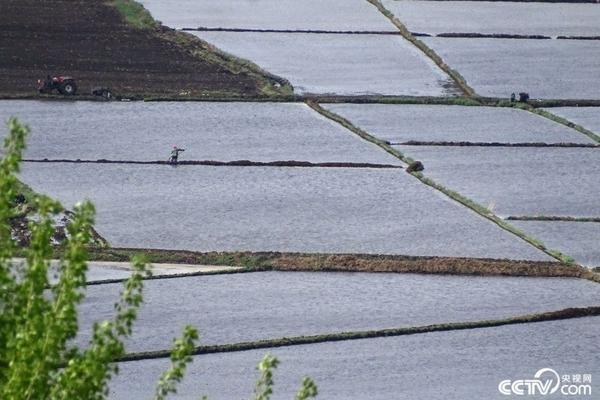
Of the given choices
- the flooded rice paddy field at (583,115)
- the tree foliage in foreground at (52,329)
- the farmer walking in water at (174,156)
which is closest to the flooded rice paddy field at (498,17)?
the flooded rice paddy field at (583,115)

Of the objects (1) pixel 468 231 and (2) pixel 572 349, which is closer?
(2) pixel 572 349

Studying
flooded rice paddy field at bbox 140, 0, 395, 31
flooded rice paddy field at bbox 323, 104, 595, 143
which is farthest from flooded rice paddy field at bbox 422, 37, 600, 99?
flooded rice paddy field at bbox 140, 0, 395, 31

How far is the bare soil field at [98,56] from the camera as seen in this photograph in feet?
85.7

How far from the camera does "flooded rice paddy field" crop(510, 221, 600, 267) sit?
1827 centimetres

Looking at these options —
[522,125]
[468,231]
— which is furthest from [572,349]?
[522,125]

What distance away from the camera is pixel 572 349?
1500 centimetres

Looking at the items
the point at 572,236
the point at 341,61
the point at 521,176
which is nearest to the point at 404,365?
the point at 572,236

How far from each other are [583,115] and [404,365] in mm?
11820

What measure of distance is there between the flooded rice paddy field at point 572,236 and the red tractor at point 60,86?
27.1 ft

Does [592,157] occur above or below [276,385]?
above

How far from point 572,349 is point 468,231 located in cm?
401

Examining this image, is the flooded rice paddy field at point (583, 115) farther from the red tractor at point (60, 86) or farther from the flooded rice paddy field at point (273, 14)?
the red tractor at point (60, 86)

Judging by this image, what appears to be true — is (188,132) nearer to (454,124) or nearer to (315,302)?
(454,124)

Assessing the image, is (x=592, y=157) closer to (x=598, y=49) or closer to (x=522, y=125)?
(x=522, y=125)
